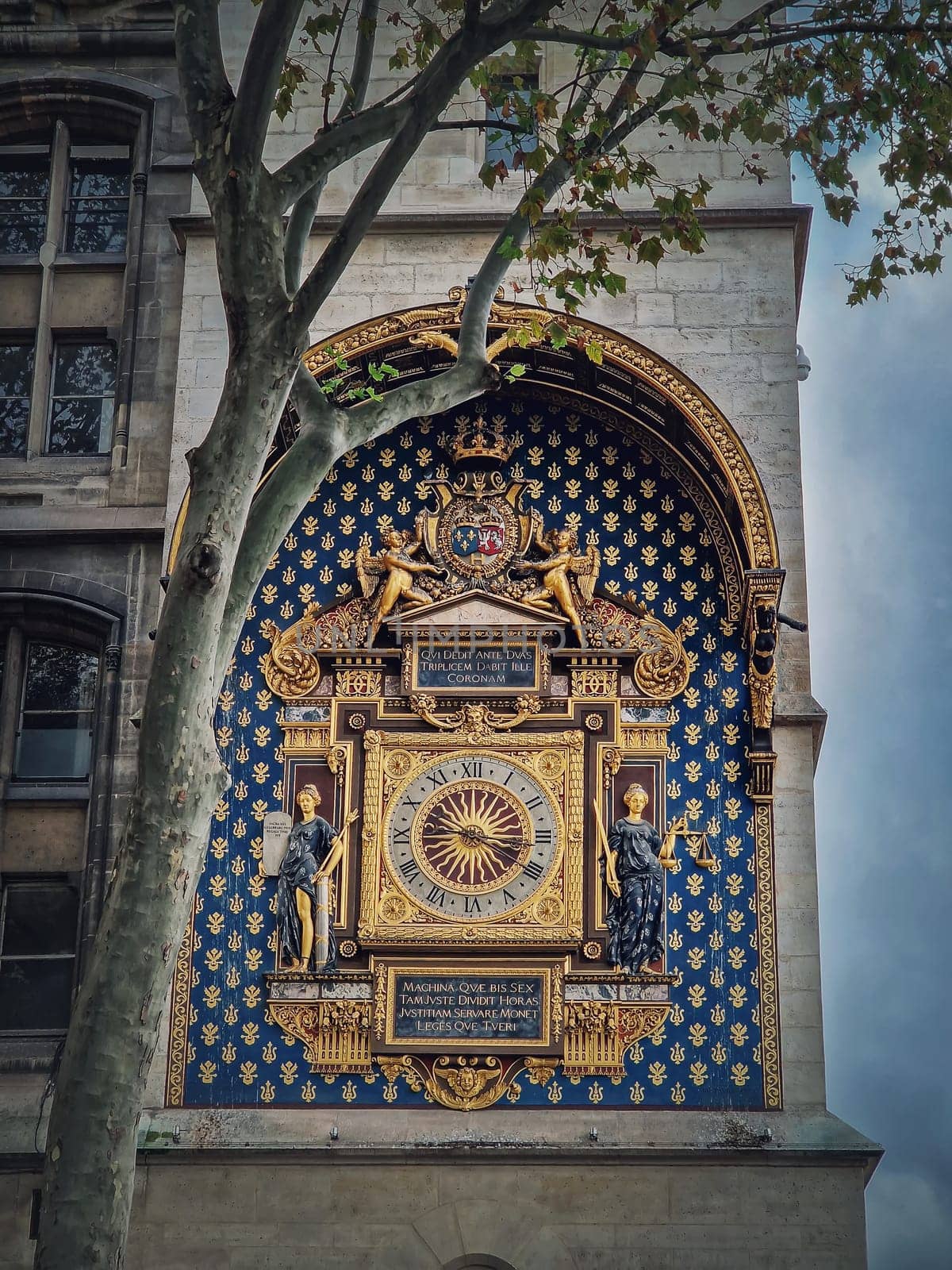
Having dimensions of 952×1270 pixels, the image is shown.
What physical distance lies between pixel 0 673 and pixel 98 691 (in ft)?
2.94

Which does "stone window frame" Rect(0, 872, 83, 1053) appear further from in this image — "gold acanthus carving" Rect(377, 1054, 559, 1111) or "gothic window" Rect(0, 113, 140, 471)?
"gothic window" Rect(0, 113, 140, 471)

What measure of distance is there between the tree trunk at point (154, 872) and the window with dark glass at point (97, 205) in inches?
287

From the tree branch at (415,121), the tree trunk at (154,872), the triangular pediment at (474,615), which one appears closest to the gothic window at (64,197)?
the triangular pediment at (474,615)

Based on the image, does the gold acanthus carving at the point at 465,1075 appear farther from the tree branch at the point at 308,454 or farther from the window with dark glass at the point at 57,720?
the tree branch at the point at 308,454

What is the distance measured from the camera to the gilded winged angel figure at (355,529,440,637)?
16.4 metres

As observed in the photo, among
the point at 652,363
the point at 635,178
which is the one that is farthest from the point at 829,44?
the point at 652,363

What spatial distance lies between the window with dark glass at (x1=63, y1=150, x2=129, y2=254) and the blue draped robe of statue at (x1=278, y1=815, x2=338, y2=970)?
18.7 ft

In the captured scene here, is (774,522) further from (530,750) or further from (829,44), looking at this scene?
(829,44)

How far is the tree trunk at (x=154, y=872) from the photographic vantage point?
10.1m

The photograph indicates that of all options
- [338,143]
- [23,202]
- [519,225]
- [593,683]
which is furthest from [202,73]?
[23,202]

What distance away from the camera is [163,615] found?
11062 mm

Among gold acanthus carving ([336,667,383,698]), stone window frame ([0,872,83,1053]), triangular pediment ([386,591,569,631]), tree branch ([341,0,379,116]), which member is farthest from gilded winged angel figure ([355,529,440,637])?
tree branch ([341,0,379,116])

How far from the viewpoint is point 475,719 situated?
52.7 ft

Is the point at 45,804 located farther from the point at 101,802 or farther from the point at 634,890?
the point at 634,890
